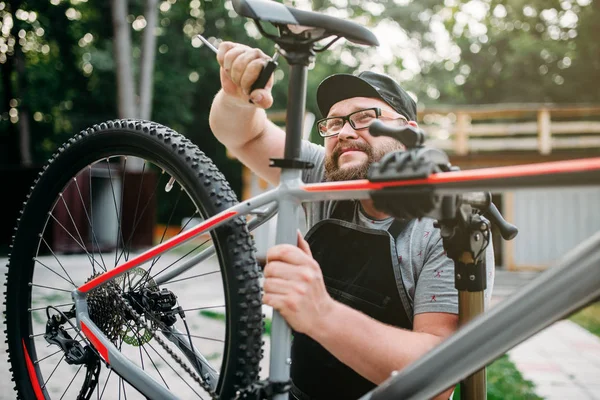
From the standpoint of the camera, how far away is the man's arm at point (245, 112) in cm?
118

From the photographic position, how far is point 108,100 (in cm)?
1742

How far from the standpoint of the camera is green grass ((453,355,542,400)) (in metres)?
2.90

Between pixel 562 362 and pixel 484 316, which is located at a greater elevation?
pixel 484 316

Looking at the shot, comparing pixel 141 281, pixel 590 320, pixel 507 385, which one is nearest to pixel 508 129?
pixel 590 320

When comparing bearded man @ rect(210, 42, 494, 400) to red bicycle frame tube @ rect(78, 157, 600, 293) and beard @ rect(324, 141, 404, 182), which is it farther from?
red bicycle frame tube @ rect(78, 157, 600, 293)

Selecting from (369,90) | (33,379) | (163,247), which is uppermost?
(369,90)

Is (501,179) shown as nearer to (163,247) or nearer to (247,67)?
(247,67)

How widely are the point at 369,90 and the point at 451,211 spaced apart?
0.86 metres

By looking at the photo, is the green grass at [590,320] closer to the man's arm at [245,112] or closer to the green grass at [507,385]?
the green grass at [507,385]

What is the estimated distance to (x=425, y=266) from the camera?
1382 mm

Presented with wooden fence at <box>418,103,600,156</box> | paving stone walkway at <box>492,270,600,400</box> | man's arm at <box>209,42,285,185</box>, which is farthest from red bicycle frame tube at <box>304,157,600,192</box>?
wooden fence at <box>418,103,600,156</box>

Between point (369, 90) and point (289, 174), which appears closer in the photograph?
point (289, 174)

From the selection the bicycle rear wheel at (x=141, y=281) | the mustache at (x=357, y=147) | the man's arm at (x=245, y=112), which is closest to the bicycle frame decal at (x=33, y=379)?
the bicycle rear wheel at (x=141, y=281)

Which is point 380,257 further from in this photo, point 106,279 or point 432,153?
point 106,279
